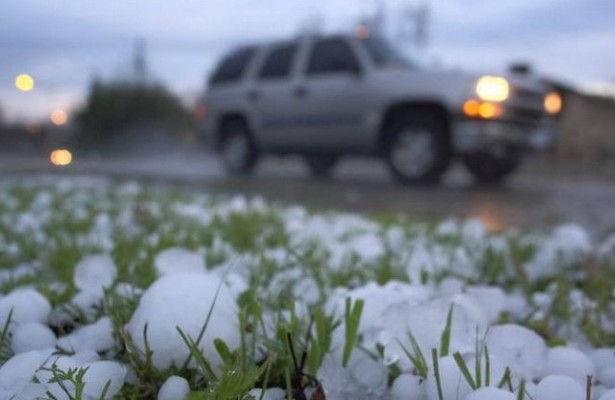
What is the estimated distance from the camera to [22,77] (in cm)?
372

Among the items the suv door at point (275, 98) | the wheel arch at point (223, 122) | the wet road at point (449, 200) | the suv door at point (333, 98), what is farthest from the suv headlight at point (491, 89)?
the wheel arch at point (223, 122)

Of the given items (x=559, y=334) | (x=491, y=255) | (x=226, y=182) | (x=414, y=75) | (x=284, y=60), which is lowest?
(x=559, y=334)

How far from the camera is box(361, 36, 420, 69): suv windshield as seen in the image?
759 cm

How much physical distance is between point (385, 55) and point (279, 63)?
161cm

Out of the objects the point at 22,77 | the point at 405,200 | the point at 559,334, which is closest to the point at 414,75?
the point at 405,200

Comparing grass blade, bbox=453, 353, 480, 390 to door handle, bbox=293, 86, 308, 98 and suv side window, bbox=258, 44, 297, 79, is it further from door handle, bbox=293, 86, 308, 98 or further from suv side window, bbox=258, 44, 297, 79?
suv side window, bbox=258, 44, 297, 79

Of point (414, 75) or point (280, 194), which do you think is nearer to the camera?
point (280, 194)

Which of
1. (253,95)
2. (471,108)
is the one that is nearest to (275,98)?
(253,95)

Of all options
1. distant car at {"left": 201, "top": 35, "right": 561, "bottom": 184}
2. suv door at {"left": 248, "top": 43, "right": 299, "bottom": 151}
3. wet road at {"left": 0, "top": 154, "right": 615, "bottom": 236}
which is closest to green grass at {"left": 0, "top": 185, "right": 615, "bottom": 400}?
wet road at {"left": 0, "top": 154, "right": 615, "bottom": 236}

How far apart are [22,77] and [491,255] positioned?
2813mm

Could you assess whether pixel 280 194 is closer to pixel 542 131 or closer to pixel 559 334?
pixel 542 131

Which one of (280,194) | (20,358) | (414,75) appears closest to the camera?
(20,358)

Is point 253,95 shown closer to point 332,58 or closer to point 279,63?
point 279,63

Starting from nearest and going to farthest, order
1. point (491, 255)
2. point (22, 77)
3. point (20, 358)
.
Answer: point (20, 358) < point (491, 255) < point (22, 77)
